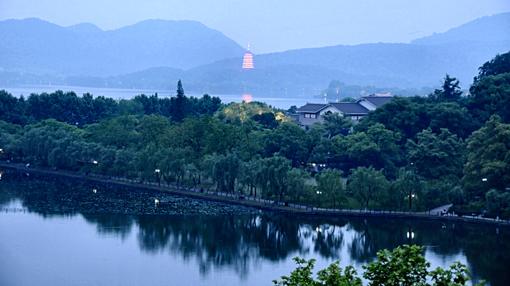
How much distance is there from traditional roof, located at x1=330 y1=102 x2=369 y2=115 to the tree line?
4920 millimetres

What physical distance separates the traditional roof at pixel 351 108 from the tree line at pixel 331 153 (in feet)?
16.1

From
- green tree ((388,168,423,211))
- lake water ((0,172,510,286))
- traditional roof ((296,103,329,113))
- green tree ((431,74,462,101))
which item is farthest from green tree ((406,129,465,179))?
traditional roof ((296,103,329,113))

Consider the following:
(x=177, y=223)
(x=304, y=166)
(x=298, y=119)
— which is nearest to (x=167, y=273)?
(x=177, y=223)

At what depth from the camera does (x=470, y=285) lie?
86.9 feet

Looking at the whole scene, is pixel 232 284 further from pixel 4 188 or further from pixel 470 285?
pixel 4 188

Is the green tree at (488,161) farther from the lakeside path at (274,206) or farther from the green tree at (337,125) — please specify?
the green tree at (337,125)

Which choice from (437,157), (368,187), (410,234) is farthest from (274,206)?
(437,157)

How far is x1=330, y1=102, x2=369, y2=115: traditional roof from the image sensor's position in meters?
65.6

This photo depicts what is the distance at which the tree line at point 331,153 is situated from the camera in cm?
3897

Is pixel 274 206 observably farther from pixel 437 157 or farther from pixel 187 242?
pixel 437 157

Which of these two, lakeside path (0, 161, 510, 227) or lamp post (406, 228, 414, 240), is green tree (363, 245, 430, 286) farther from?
lakeside path (0, 161, 510, 227)

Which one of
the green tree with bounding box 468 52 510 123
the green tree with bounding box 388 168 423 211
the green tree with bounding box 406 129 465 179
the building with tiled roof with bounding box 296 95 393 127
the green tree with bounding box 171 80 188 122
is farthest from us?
the building with tiled roof with bounding box 296 95 393 127

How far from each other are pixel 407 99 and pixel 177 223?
2320cm

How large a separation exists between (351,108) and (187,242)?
119ft
